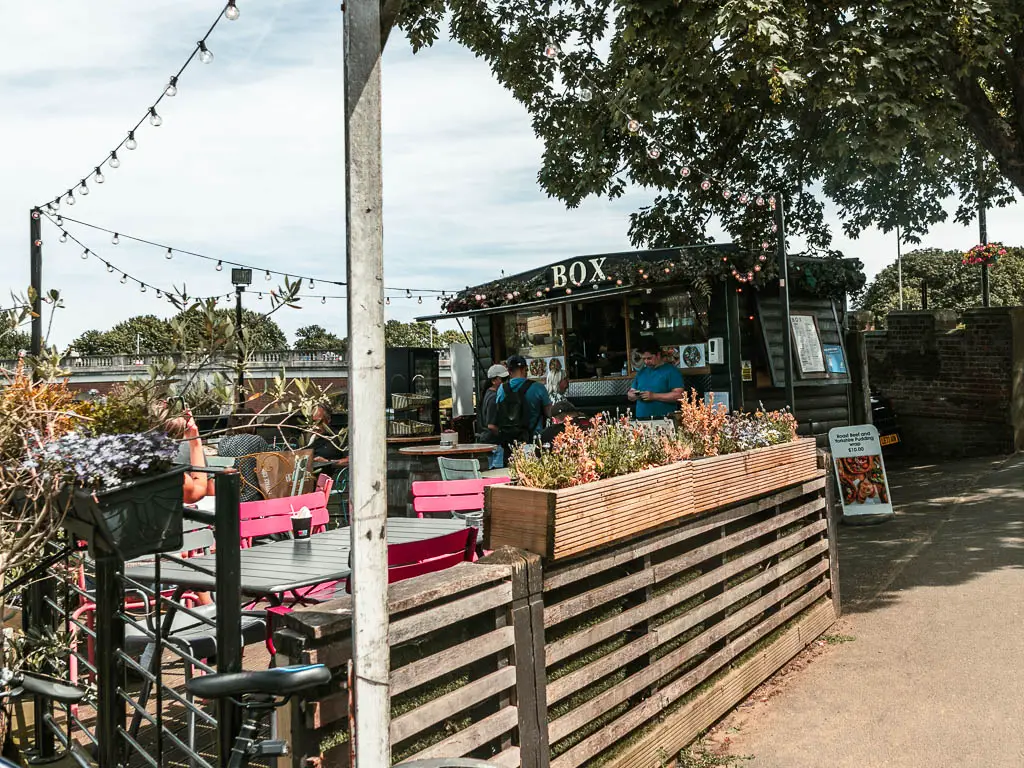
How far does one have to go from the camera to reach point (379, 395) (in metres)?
2.40

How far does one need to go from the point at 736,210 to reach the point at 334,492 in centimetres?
771

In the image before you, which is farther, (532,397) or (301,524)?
(532,397)

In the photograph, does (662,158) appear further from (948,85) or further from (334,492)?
(334,492)

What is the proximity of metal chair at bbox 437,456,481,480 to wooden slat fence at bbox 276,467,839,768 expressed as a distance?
305 centimetres

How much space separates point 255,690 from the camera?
2221 mm

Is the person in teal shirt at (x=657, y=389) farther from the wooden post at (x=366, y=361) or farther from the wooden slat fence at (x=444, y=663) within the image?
the wooden post at (x=366, y=361)

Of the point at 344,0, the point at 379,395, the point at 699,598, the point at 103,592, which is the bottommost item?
the point at 699,598

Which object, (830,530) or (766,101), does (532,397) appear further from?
(766,101)

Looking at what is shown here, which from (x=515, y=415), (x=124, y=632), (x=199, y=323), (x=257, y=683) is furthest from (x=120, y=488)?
(x=515, y=415)

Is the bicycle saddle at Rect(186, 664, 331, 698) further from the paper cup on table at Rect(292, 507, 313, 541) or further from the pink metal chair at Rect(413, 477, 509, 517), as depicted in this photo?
the pink metal chair at Rect(413, 477, 509, 517)

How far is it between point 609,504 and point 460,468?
179 inches

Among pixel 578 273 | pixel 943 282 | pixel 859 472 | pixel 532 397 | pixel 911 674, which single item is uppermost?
pixel 943 282

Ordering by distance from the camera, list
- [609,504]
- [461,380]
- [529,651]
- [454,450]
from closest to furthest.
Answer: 1. [529,651]
2. [609,504]
3. [454,450]
4. [461,380]

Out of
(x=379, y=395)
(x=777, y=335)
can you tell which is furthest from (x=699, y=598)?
(x=777, y=335)
